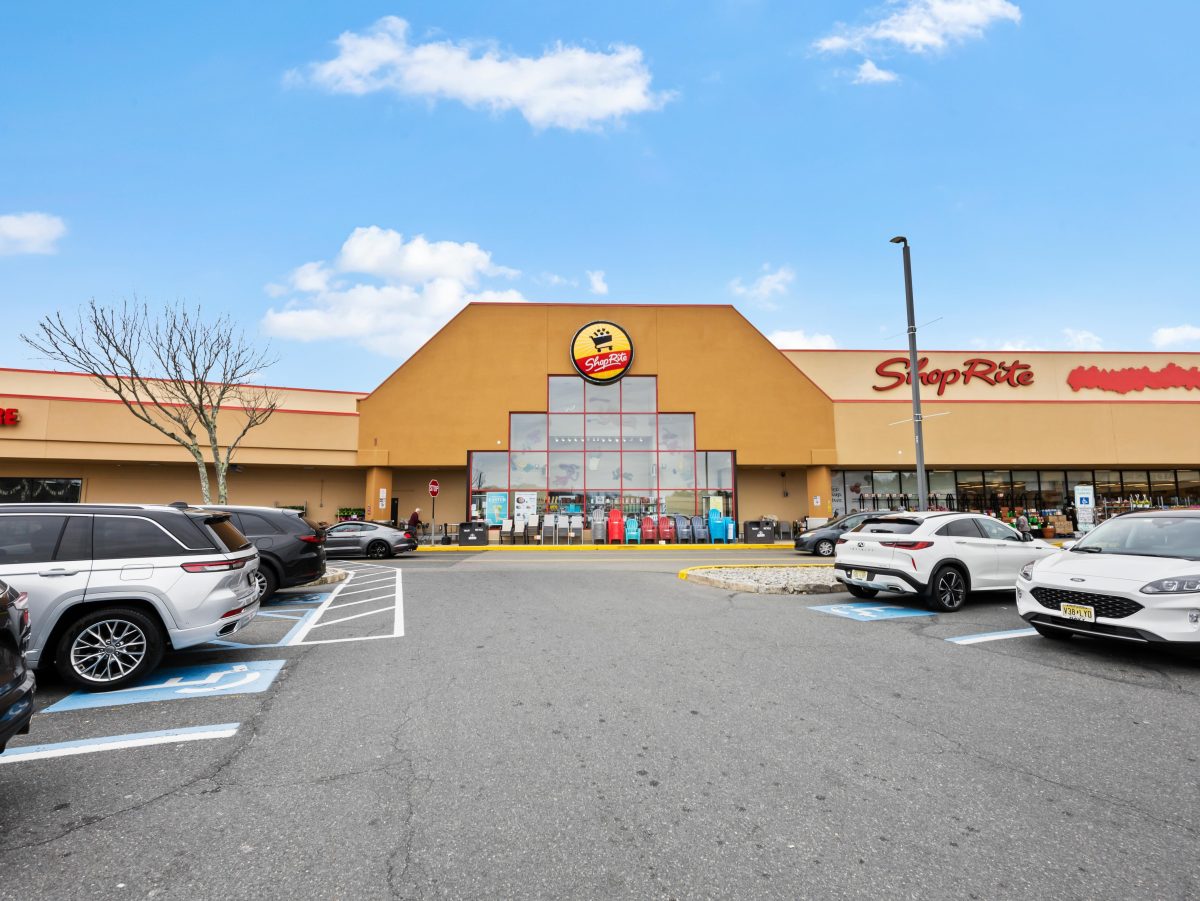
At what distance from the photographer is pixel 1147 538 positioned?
7.14 metres

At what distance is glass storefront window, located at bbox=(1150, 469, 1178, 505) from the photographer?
30.9m

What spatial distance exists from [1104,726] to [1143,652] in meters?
3.06

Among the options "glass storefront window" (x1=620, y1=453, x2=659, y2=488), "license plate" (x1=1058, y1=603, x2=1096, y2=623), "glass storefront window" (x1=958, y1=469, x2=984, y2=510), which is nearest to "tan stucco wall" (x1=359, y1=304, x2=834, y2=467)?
"glass storefront window" (x1=620, y1=453, x2=659, y2=488)

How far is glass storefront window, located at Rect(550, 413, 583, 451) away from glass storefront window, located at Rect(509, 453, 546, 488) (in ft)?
2.97

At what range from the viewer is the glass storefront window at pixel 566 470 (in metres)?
28.9

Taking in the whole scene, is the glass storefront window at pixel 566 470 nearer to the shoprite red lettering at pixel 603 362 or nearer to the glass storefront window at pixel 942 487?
the shoprite red lettering at pixel 603 362

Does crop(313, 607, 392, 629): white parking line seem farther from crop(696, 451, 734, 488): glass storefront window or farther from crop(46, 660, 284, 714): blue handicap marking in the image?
crop(696, 451, 734, 488): glass storefront window

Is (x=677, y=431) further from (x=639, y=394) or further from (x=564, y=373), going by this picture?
(x=564, y=373)

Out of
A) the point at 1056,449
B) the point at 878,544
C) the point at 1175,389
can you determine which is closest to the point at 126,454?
the point at 878,544

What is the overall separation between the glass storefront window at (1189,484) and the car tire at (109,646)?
131 feet

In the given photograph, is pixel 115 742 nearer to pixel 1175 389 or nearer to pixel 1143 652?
pixel 1143 652

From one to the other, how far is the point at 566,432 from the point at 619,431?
239cm

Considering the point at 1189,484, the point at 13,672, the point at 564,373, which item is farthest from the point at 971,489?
the point at 13,672

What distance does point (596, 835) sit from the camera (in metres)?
3.07
